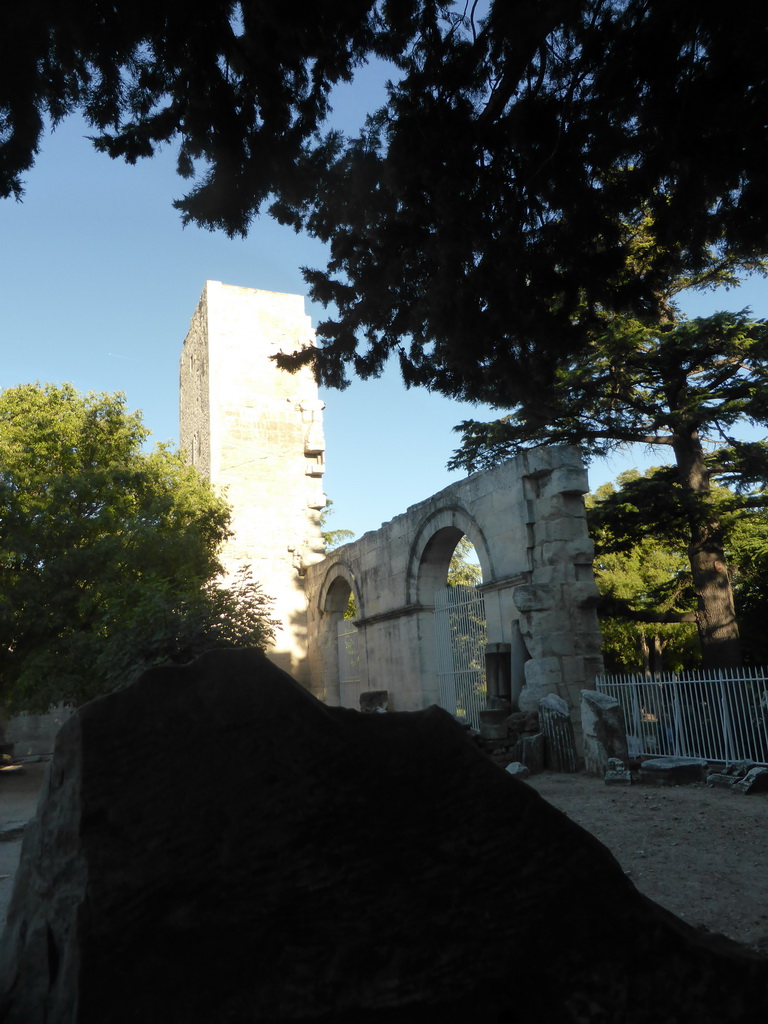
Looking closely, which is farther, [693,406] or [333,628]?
[333,628]

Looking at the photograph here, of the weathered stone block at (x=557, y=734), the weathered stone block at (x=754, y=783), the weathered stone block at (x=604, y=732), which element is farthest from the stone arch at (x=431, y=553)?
the weathered stone block at (x=754, y=783)

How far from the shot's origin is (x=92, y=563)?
12.5 m

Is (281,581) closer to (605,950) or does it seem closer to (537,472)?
(537,472)

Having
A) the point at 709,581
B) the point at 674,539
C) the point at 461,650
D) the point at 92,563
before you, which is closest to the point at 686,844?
the point at 461,650

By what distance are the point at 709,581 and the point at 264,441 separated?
35.0 feet

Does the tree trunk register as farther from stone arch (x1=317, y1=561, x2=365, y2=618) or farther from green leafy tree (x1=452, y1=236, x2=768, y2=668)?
stone arch (x1=317, y1=561, x2=365, y2=618)

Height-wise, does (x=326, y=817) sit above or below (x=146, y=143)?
below

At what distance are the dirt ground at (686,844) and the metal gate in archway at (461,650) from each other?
3.16 m

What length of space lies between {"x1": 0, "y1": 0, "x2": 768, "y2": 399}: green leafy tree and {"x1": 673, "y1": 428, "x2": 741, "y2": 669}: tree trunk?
909 centimetres

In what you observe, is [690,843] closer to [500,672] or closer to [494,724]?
[494,724]

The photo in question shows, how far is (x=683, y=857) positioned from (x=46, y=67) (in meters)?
5.33


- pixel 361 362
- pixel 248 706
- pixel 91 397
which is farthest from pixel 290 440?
pixel 248 706

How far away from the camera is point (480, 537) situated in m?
11.0

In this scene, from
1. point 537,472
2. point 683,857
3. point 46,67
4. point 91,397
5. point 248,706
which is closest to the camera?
point 248,706
